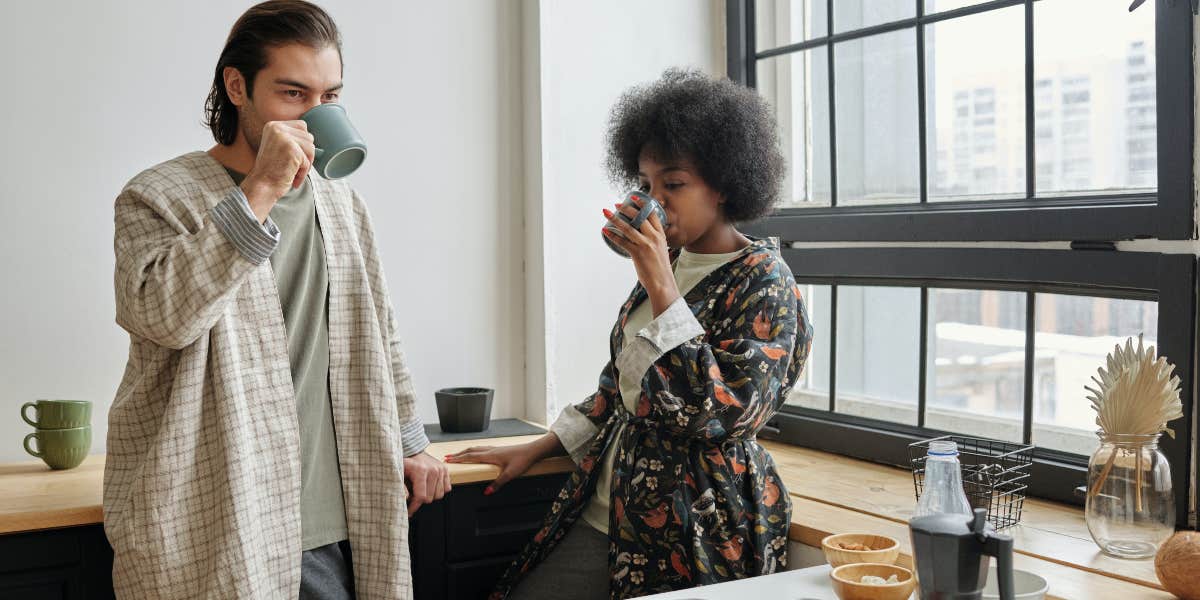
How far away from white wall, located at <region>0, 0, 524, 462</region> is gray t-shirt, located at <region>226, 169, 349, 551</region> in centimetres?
68

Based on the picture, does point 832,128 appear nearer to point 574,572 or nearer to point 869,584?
point 574,572

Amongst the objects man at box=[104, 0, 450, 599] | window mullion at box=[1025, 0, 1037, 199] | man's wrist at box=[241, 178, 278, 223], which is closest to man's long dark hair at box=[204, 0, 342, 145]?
man at box=[104, 0, 450, 599]

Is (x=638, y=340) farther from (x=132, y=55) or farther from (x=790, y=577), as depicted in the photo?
(x=132, y=55)

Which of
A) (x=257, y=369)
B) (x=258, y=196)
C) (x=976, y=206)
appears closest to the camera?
(x=258, y=196)

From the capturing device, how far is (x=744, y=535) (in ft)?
6.04

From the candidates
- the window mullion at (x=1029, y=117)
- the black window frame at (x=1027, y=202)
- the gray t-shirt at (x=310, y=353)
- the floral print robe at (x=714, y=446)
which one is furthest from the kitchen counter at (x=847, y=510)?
the window mullion at (x=1029, y=117)

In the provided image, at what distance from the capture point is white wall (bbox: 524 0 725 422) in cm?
270

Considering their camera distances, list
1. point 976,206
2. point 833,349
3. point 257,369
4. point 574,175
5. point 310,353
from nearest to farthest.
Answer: point 257,369 < point 310,353 < point 976,206 < point 833,349 < point 574,175

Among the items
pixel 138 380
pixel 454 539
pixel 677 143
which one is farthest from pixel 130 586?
pixel 677 143

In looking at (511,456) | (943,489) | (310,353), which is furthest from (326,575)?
(943,489)

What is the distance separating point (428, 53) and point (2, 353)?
46.4 inches

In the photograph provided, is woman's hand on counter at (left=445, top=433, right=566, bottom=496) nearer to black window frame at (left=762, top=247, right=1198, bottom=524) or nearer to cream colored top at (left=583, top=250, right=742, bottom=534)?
cream colored top at (left=583, top=250, right=742, bottom=534)

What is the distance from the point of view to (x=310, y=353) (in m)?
1.78

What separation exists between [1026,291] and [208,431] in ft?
5.14
